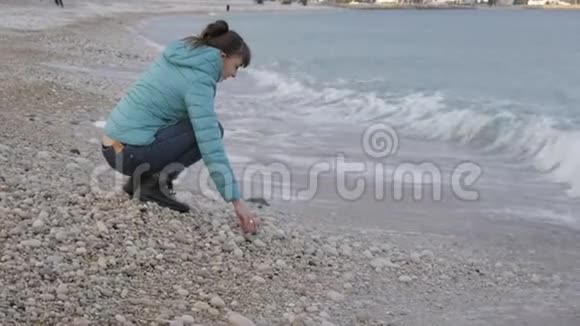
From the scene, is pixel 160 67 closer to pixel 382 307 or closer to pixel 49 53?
pixel 382 307

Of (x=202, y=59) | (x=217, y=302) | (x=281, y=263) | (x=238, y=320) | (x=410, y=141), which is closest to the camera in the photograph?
(x=238, y=320)

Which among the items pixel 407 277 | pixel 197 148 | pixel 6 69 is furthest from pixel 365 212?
pixel 6 69

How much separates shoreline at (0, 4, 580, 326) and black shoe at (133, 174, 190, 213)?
8 centimetres

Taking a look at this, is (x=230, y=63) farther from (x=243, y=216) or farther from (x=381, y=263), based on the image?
(x=381, y=263)

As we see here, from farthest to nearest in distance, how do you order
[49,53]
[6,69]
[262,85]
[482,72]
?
[482,72], [49,53], [262,85], [6,69]

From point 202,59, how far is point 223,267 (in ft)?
3.52

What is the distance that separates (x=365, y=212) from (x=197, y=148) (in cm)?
212

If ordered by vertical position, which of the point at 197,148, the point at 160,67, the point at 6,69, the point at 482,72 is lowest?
the point at 482,72

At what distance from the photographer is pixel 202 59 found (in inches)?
167

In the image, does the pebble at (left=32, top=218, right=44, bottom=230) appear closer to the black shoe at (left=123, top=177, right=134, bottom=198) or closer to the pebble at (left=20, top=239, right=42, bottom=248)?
the pebble at (left=20, top=239, right=42, bottom=248)

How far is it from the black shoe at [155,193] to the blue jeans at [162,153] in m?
0.13

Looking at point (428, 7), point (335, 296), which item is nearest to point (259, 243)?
point (335, 296)

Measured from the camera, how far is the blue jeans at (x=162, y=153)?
4602 mm

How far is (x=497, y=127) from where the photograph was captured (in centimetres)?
1182
